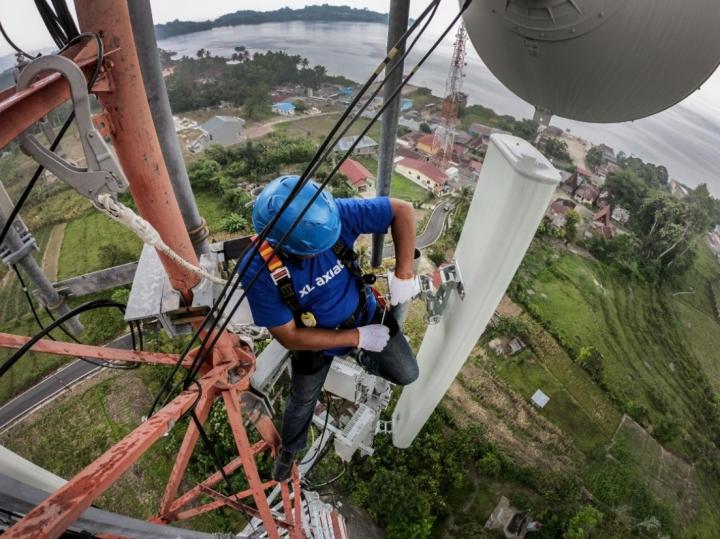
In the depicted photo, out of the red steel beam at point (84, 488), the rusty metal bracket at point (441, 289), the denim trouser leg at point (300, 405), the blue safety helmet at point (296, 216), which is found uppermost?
the blue safety helmet at point (296, 216)

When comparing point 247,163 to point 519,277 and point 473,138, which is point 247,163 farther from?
point 473,138

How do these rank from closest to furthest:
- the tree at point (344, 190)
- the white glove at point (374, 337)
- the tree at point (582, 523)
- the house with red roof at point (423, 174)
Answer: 1. the white glove at point (374, 337)
2. the tree at point (582, 523)
3. the tree at point (344, 190)
4. the house with red roof at point (423, 174)

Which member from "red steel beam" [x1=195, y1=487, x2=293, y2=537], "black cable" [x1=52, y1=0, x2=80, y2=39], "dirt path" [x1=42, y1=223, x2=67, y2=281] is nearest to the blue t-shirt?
"black cable" [x1=52, y1=0, x2=80, y2=39]

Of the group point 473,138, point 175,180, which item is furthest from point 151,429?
point 473,138

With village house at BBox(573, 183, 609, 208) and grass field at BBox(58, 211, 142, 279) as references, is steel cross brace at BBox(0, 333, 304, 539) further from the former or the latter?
village house at BBox(573, 183, 609, 208)

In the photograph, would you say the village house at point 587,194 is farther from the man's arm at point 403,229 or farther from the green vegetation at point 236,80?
the man's arm at point 403,229

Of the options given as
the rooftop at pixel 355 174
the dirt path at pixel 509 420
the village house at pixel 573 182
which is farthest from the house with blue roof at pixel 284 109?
the dirt path at pixel 509 420
